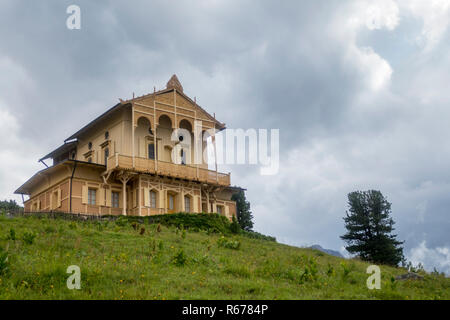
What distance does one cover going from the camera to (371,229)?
40.2m

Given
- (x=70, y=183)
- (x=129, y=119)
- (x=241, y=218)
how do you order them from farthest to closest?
(x=241, y=218) < (x=129, y=119) < (x=70, y=183)

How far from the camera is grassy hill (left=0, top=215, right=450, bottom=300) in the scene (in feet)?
41.6

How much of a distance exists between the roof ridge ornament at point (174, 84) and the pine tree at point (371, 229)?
1675 centimetres

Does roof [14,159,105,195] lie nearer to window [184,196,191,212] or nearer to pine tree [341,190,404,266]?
window [184,196,191,212]

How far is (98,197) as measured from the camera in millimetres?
34031

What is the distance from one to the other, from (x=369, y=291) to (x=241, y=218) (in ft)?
116

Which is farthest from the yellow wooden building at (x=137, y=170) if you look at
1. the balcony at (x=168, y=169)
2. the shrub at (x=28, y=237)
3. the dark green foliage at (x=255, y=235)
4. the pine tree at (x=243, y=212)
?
the shrub at (x=28, y=237)

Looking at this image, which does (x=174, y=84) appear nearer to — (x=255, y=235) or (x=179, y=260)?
(x=255, y=235)

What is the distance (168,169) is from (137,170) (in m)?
2.66

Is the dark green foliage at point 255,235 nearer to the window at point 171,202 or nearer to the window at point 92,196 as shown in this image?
the window at point 171,202

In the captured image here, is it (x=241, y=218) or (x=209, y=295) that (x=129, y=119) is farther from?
(x=209, y=295)
